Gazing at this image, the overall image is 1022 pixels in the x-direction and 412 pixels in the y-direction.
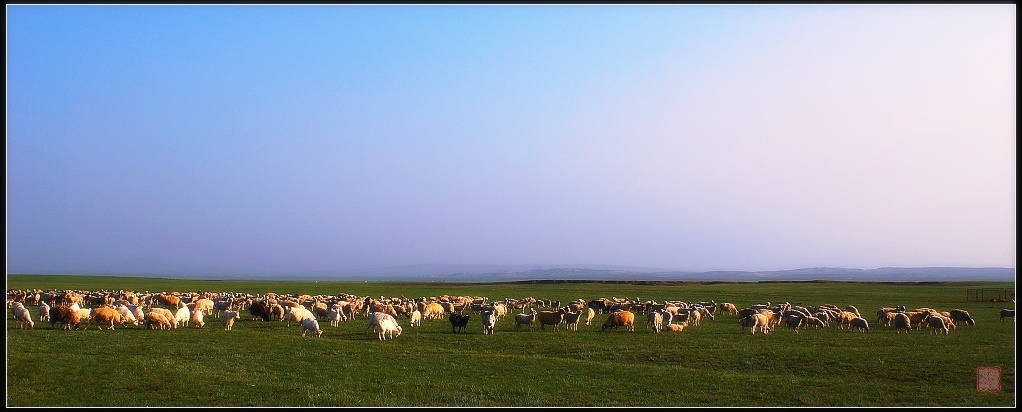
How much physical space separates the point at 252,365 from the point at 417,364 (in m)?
4.62

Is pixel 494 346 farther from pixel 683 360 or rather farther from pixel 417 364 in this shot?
pixel 683 360

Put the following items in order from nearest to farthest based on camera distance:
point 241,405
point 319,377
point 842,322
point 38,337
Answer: point 241,405 → point 319,377 → point 38,337 → point 842,322

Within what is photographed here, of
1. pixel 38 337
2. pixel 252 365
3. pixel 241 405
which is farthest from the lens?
pixel 38 337

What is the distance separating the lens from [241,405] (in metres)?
13.7

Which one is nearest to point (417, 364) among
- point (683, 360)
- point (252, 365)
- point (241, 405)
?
point (252, 365)

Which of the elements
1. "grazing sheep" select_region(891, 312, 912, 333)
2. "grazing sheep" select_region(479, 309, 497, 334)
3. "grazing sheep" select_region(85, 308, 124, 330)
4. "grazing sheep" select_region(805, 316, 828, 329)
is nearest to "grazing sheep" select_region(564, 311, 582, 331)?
"grazing sheep" select_region(479, 309, 497, 334)

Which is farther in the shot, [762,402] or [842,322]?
[842,322]

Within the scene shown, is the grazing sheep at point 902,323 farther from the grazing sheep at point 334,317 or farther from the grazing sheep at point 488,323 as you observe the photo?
the grazing sheep at point 334,317

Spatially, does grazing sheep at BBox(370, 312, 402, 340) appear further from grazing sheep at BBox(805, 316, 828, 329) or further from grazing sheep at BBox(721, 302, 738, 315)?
grazing sheep at BBox(721, 302, 738, 315)
